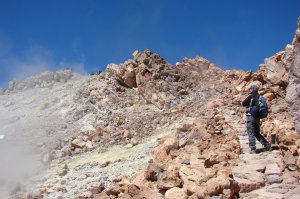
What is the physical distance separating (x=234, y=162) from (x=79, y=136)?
11.4 m

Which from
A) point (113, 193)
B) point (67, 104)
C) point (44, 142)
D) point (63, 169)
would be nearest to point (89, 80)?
point (67, 104)

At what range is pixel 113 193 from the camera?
31.2 feet

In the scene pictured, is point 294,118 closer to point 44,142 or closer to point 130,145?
point 130,145

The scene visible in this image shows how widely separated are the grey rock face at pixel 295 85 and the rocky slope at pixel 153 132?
0.08ft

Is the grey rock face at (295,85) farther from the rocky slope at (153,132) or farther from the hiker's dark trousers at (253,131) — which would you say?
the hiker's dark trousers at (253,131)

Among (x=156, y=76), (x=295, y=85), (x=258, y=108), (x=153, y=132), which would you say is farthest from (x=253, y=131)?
(x=156, y=76)

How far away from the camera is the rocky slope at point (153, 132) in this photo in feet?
27.5

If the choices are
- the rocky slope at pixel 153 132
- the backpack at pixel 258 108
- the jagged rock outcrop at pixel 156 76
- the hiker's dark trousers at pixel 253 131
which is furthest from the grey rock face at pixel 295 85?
the jagged rock outcrop at pixel 156 76

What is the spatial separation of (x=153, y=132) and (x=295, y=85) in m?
9.83

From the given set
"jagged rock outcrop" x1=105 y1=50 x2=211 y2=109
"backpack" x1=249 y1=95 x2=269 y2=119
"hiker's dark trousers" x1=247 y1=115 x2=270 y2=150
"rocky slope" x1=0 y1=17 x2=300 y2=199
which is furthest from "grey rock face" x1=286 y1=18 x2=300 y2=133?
"jagged rock outcrop" x1=105 y1=50 x2=211 y2=109

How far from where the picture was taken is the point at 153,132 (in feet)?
60.2

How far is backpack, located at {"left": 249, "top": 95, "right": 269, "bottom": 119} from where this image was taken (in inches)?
397

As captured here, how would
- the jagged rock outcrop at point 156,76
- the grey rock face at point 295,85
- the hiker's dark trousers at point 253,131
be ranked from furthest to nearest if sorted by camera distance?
1. the jagged rock outcrop at point 156,76
2. the hiker's dark trousers at point 253,131
3. the grey rock face at point 295,85

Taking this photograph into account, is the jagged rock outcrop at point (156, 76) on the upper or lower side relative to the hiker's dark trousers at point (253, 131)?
upper
